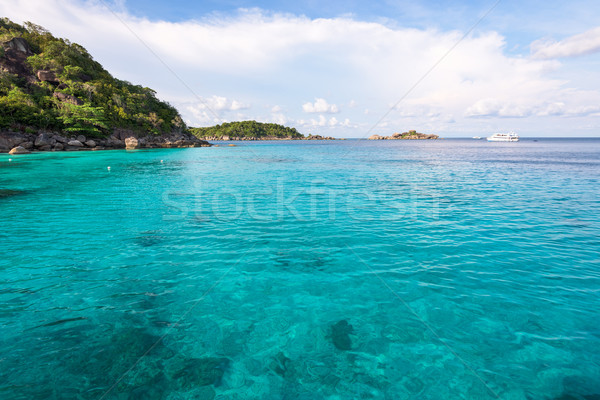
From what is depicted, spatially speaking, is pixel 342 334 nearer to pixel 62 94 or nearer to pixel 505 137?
pixel 62 94

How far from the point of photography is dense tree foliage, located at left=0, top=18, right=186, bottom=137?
222ft

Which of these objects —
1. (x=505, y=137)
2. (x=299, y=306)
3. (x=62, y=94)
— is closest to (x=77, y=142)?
(x=62, y=94)

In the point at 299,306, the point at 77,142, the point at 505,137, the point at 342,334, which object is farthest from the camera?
the point at 505,137

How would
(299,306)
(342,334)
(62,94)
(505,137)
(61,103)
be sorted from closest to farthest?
(342,334) < (299,306) < (61,103) < (62,94) < (505,137)

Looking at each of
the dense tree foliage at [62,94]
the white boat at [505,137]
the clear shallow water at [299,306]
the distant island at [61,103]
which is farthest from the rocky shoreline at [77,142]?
the white boat at [505,137]

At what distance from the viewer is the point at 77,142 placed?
7325 centimetres

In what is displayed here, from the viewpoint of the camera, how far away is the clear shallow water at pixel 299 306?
18.0 ft

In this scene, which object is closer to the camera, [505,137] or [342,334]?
[342,334]

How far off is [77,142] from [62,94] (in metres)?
17.0

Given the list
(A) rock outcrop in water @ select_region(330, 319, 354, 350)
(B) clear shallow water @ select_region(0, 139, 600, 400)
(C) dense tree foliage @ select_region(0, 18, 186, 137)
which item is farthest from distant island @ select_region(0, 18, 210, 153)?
(A) rock outcrop in water @ select_region(330, 319, 354, 350)

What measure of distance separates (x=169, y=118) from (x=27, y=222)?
369 ft

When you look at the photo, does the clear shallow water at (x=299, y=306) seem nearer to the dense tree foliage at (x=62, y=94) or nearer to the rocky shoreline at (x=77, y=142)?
the rocky shoreline at (x=77, y=142)

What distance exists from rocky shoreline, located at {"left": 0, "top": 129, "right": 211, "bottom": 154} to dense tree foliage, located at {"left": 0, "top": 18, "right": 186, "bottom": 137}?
82.8 inches

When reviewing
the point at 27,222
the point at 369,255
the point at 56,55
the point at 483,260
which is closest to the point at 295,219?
the point at 369,255
